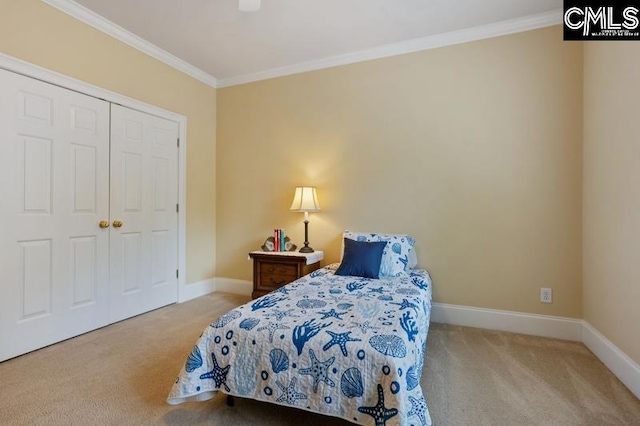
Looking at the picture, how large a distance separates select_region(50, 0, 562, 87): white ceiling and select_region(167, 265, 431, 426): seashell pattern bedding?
235 cm

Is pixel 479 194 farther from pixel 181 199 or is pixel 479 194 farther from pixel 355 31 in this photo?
pixel 181 199

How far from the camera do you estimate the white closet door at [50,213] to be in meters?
2.29

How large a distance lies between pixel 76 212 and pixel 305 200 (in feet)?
6.66

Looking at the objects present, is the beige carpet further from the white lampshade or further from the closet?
the white lampshade

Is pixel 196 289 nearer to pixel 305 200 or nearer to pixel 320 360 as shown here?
pixel 305 200

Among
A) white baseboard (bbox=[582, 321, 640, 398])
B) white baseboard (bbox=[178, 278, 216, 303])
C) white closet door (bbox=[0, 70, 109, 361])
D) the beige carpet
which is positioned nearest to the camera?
the beige carpet

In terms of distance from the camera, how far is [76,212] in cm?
269

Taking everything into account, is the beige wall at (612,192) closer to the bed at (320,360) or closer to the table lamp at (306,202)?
the bed at (320,360)

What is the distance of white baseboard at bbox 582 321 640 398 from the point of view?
6.13ft

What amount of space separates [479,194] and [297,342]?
226 centimetres

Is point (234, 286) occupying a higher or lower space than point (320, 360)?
lower

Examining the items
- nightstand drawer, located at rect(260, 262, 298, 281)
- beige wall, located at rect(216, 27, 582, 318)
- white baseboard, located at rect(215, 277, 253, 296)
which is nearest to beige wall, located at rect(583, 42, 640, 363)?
beige wall, located at rect(216, 27, 582, 318)
